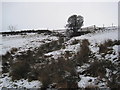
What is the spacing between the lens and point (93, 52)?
45.0 feet

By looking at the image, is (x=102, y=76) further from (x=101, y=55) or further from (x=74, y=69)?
(x=101, y=55)

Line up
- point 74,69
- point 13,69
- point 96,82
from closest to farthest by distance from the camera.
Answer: point 96,82 < point 74,69 < point 13,69

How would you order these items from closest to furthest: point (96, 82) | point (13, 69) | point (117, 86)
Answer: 1. point (117, 86)
2. point (96, 82)
3. point (13, 69)

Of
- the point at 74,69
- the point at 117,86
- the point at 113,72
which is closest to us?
the point at 117,86

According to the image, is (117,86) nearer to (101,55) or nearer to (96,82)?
(96,82)

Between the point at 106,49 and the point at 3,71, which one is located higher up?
the point at 106,49

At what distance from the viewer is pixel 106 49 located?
1334 centimetres

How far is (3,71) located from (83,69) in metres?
5.59

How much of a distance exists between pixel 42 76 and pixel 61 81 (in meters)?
1.18

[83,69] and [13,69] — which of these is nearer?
[83,69]

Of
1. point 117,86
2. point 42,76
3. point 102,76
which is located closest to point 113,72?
point 102,76

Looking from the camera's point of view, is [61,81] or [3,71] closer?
[61,81]

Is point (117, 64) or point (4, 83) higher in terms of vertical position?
point (117, 64)

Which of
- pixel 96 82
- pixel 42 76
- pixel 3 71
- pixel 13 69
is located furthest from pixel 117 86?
pixel 3 71
